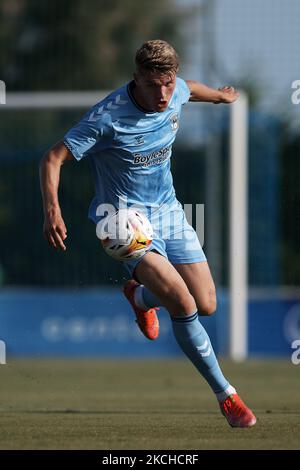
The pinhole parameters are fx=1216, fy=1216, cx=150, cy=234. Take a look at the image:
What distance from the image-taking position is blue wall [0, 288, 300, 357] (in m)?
16.4

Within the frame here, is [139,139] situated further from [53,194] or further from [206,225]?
[206,225]

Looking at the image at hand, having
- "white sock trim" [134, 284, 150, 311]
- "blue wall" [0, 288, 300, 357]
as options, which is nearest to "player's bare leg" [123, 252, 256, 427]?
"white sock trim" [134, 284, 150, 311]

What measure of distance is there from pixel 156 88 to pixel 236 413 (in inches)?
77.1

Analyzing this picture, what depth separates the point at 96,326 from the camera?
650 inches

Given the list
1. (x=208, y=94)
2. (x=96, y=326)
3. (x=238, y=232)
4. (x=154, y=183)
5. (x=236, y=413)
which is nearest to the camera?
(x=236, y=413)

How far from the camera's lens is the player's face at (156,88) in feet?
23.0

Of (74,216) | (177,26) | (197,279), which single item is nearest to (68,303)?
(74,216)

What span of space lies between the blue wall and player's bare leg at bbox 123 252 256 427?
29.2ft

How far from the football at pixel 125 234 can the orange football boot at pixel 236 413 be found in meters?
1.02
